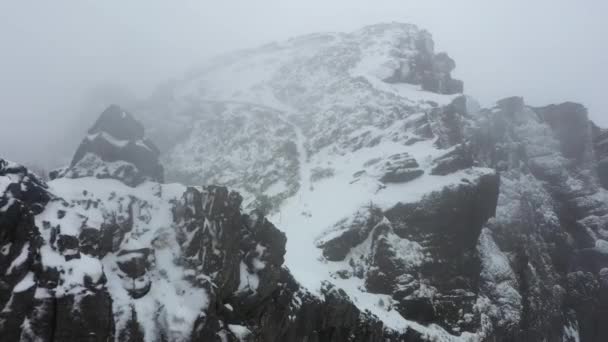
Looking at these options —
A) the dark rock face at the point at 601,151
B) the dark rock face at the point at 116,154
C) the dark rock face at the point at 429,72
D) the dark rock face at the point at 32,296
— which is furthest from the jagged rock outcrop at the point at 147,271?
the dark rock face at the point at 429,72

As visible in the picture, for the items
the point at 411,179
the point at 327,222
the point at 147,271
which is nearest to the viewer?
the point at 147,271

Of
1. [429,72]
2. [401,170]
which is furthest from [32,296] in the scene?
[429,72]

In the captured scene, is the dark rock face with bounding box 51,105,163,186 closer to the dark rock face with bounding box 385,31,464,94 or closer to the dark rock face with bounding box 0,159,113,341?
the dark rock face with bounding box 0,159,113,341

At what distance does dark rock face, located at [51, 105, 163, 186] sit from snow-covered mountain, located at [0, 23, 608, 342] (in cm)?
28

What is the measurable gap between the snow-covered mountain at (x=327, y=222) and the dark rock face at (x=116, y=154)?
Answer: 0.92 ft

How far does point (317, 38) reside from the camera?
170 meters

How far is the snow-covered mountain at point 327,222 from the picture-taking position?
1486 inches

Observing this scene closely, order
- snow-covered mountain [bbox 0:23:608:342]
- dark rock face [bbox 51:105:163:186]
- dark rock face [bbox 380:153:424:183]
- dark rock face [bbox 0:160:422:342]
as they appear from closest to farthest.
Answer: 1. dark rock face [bbox 0:160:422:342]
2. snow-covered mountain [bbox 0:23:608:342]
3. dark rock face [bbox 51:105:163:186]
4. dark rock face [bbox 380:153:424:183]

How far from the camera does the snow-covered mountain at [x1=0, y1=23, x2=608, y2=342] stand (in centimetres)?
3775

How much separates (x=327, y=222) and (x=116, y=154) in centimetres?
3375

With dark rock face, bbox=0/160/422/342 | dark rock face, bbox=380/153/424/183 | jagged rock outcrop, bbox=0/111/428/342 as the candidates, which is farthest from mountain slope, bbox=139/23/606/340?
jagged rock outcrop, bbox=0/111/428/342

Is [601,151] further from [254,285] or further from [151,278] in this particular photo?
[151,278]

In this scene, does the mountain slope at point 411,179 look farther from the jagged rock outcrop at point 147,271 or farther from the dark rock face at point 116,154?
the dark rock face at point 116,154

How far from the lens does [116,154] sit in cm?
6359
